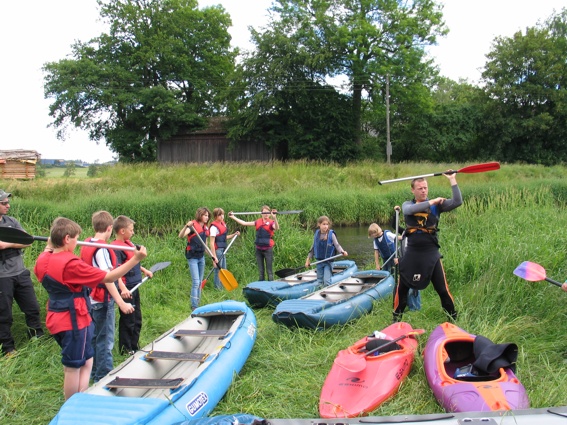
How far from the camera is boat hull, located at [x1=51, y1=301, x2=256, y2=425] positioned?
2770 millimetres

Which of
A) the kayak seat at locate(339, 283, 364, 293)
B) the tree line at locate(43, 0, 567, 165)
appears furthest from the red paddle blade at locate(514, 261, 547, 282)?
A: the tree line at locate(43, 0, 567, 165)

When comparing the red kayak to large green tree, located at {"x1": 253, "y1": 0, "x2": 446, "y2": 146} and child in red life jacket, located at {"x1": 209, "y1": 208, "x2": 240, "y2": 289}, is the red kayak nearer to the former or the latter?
child in red life jacket, located at {"x1": 209, "y1": 208, "x2": 240, "y2": 289}

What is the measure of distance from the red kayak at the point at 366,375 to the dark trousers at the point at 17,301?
2946mm

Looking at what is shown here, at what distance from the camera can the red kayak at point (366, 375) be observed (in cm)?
312

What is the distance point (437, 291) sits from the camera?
434cm

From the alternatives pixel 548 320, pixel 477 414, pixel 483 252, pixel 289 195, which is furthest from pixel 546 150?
pixel 477 414

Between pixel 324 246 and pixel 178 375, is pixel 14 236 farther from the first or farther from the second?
pixel 324 246

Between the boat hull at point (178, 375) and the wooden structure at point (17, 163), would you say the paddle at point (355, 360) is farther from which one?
the wooden structure at point (17, 163)

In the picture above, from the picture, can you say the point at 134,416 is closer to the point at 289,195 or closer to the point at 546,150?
the point at 289,195

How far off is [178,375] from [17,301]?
1849 mm

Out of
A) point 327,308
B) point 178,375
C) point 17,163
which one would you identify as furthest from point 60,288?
point 17,163

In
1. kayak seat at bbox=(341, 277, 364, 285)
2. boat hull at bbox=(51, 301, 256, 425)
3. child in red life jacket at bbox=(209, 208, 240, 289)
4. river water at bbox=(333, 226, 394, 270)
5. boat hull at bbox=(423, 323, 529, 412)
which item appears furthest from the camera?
river water at bbox=(333, 226, 394, 270)

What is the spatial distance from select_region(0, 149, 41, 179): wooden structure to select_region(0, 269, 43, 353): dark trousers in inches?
353

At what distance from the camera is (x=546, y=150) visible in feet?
76.8
